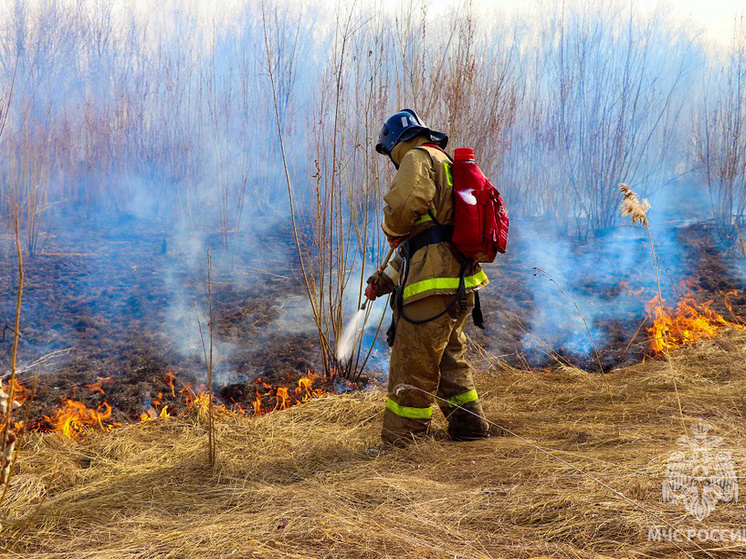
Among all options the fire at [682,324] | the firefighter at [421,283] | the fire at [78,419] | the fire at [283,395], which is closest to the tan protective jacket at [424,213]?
the firefighter at [421,283]

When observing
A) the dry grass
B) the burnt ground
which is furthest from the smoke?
the dry grass

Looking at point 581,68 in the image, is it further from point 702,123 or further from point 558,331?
point 558,331

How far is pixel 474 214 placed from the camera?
116 inches

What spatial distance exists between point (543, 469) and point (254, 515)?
1252 mm

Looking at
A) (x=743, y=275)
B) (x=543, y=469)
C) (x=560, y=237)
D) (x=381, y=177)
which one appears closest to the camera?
(x=543, y=469)

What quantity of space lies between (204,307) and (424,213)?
3.31 m

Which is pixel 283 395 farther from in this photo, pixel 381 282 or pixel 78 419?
pixel 381 282

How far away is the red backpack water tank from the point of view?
9.63 feet

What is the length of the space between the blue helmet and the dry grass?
1730 mm

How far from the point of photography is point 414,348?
296cm

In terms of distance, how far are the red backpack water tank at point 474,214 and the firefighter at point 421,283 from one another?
6 centimetres

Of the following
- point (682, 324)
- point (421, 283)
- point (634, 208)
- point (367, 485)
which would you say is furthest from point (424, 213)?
point (682, 324)

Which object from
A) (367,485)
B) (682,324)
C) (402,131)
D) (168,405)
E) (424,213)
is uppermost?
(402,131)

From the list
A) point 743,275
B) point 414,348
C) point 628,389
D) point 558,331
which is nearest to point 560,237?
point 743,275
